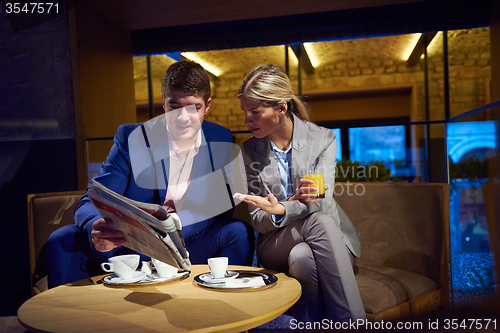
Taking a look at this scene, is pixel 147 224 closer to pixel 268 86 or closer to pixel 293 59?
pixel 268 86

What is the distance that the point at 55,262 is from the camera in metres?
1.47

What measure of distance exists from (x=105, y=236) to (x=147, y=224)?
1.21 feet

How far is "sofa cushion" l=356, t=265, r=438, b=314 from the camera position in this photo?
1.44 meters

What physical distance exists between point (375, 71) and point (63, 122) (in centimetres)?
586

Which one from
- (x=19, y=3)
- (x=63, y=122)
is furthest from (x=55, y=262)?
(x=19, y=3)

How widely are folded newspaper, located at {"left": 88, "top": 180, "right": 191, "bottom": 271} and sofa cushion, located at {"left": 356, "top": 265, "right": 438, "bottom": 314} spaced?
2.51ft

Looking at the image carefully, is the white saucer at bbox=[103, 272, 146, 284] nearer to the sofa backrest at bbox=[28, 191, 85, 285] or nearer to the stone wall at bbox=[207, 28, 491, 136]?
the sofa backrest at bbox=[28, 191, 85, 285]

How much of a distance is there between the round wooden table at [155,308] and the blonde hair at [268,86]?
2.69 ft

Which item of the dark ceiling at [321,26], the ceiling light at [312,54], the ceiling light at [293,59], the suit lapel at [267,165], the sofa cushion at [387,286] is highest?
the ceiling light at [312,54]

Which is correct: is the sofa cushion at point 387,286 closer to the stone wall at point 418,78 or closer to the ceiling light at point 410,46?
the ceiling light at point 410,46

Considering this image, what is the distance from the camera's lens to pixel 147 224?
974 millimetres

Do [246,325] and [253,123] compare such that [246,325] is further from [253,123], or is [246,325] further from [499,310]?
[253,123]

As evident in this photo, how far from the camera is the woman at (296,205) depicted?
140cm

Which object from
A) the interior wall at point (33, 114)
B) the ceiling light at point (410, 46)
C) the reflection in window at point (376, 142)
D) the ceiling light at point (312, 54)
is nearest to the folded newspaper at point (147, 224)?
the interior wall at point (33, 114)
